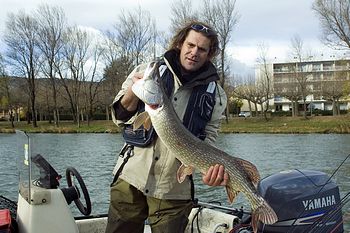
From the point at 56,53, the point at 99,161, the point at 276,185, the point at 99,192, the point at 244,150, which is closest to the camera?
the point at 276,185

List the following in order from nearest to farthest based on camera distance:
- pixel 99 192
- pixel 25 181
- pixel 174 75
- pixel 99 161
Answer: pixel 174 75 → pixel 25 181 → pixel 99 192 → pixel 99 161

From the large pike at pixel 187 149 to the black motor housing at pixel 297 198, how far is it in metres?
1.09

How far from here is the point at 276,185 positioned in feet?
13.5

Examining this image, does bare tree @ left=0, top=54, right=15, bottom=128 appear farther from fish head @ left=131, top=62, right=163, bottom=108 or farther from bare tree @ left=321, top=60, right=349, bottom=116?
fish head @ left=131, top=62, right=163, bottom=108

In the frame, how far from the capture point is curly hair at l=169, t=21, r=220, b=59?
9.89 ft

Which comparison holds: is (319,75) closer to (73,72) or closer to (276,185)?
(73,72)

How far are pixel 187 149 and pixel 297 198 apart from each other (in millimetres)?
1650

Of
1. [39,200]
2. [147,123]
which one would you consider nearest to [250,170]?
[147,123]

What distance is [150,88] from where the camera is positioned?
273 centimetres

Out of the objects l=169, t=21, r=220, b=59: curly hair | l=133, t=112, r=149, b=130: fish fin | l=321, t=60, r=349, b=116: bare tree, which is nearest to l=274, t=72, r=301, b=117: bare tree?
l=321, t=60, r=349, b=116: bare tree

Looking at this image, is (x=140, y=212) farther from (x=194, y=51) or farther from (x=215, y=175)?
(x=194, y=51)

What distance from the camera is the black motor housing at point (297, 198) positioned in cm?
389

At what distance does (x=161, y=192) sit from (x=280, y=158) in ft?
57.7

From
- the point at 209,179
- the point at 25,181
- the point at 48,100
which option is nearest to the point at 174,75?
the point at 209,179
